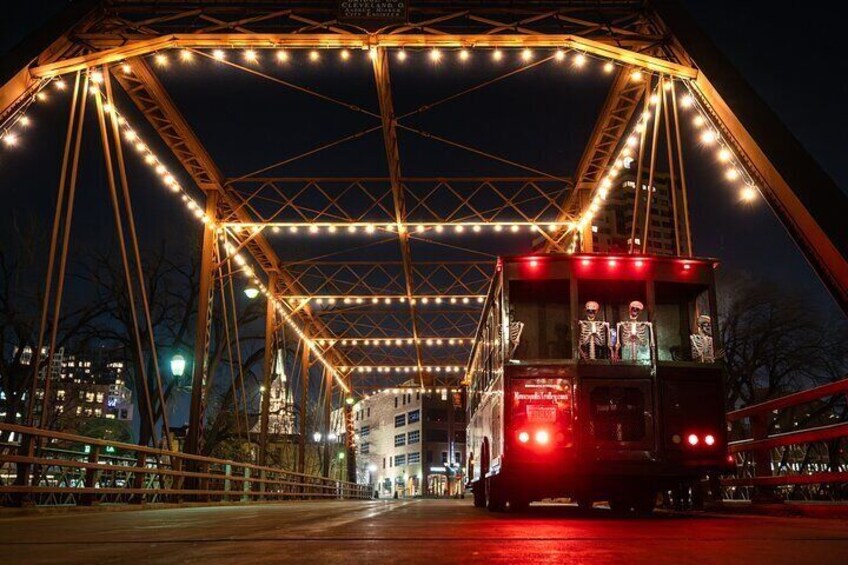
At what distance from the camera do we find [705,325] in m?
9.80

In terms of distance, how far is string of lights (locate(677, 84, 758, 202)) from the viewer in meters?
11.9

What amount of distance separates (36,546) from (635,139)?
15.0m

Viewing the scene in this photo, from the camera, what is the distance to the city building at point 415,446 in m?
87.9

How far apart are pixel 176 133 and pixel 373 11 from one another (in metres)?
6.59

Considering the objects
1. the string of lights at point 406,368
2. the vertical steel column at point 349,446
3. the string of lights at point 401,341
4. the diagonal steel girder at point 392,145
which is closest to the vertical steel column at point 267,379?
the diagonal steel girder at point 392,145

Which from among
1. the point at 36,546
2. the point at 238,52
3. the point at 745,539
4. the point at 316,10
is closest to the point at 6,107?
the point at 238,52

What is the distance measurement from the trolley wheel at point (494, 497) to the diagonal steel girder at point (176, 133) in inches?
407

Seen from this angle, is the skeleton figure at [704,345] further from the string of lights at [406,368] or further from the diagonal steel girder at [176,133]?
the string of lights at [406,368]

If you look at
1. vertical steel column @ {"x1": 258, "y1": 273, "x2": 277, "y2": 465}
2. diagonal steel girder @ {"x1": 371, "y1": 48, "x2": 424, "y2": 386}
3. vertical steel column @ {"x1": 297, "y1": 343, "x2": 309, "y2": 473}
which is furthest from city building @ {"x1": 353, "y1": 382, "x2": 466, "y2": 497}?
diagonal steel girder @ {"x1": 371, "y1": 48, "x2": 424, "y2": 386}

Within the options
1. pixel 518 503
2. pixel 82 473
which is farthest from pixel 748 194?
pixel 82 473

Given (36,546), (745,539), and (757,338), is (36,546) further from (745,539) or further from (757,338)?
(757,338)

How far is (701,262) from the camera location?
33.2 feet

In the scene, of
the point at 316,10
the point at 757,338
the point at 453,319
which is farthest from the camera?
the point at 453,319

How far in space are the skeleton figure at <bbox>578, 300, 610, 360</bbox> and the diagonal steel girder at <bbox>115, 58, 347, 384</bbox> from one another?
10.1 metres
